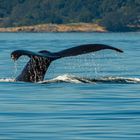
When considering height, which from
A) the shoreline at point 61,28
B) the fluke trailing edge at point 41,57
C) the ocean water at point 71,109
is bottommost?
the shoreline at point 61,28

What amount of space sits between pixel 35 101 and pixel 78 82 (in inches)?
163

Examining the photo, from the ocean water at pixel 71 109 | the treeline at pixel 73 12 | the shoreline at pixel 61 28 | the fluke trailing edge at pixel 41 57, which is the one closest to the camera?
the ocean water at pixel 71 109

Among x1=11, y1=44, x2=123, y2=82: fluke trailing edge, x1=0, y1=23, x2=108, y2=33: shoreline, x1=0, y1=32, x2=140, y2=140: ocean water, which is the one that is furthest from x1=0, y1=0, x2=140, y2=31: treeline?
x1=11, y1=44, x2=123, y2=82: fluke trailing edge

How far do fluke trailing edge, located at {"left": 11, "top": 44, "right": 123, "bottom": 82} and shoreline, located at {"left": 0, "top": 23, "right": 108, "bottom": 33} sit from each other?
136 m

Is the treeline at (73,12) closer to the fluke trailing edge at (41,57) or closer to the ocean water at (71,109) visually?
the ocean water at (71,109)

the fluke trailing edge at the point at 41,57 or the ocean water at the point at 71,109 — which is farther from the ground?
the fluke trailing edge at the point at 41,57

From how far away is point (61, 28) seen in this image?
161250 millimetres

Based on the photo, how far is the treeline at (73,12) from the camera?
165m

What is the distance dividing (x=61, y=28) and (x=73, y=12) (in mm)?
22684

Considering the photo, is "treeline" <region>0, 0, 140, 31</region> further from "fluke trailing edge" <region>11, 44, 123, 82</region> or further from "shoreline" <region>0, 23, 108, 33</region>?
"fluke trailing edge" <region>11, 44, 123, 82</region>

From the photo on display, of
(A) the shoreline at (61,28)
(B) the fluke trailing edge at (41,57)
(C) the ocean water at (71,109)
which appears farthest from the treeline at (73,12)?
(B) the fluke trailing edge at (41,57)

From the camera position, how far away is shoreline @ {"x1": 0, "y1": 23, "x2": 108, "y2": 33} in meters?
159

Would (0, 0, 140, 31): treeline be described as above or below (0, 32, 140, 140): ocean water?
below

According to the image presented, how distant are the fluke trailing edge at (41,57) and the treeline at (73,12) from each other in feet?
462
